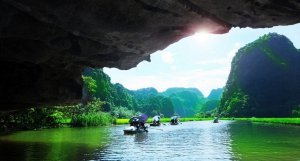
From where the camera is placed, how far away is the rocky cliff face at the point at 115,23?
8.80 metres

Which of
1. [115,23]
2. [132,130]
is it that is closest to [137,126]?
[132,130]

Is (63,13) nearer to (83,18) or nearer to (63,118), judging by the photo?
(83,18)

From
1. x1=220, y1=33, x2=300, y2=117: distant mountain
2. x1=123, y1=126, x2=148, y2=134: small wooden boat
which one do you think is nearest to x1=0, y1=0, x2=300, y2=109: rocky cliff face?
x1=123, y1=126, x2=148, y2=134: small wooden boat

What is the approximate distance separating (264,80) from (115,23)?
13943 cm

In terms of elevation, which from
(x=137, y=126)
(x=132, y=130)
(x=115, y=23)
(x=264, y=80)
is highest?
(x=264, y=80)

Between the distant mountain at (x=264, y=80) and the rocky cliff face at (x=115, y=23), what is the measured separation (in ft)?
371

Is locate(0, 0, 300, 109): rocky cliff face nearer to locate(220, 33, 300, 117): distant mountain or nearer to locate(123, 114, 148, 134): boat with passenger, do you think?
locate(123, 114, 148, 134): boat with passenger

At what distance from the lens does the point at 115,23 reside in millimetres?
9977

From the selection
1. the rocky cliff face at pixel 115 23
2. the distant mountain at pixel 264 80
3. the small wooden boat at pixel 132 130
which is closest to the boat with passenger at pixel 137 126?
the small wooden boat at pixel 132 130

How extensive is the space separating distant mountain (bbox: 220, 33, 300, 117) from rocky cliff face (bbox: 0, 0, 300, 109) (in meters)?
113

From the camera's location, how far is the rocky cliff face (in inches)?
347

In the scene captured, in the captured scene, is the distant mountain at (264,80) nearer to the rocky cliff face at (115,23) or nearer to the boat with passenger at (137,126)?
the boat with passenger at (137,126)

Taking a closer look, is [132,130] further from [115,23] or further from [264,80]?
[264,80]

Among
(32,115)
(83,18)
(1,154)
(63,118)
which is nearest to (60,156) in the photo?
(1,154)
